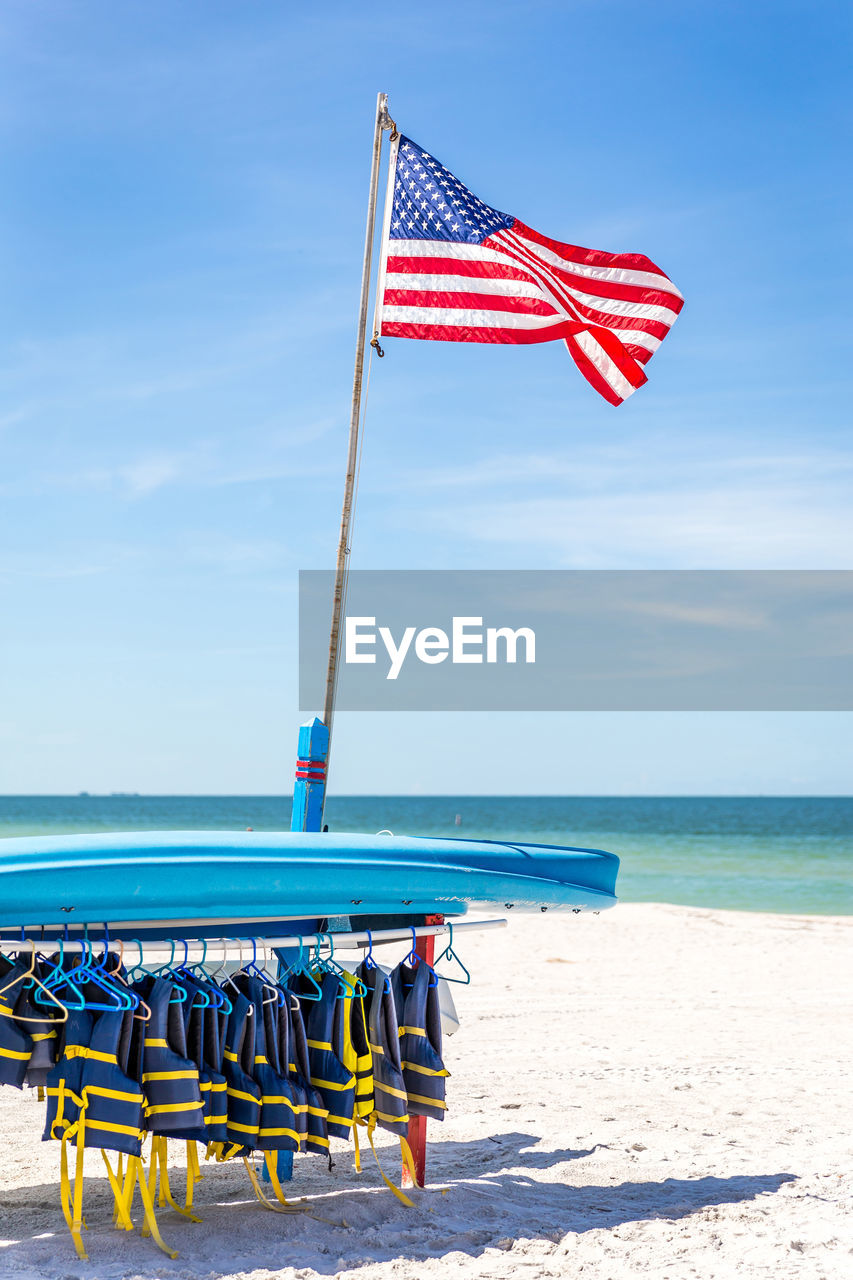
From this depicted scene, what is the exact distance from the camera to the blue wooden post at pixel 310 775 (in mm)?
4566

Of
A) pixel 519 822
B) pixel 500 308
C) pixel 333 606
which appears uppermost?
pixel 500 308

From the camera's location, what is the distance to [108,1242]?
3686mm

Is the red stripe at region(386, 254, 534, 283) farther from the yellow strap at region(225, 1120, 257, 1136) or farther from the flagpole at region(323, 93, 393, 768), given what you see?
the yellow strap at region(225, 1120, 257, 1136)

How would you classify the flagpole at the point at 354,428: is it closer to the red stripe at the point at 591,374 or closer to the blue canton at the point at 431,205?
the blue canton at the point at 431,205

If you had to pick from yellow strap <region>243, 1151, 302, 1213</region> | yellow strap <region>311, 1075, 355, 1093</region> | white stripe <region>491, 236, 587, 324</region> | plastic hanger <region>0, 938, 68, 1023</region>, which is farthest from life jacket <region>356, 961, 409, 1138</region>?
white stripe <region>491, 236, 587, 324</region>

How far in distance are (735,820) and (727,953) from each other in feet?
165

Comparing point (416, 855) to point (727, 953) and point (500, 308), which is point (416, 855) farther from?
point (727, 953)

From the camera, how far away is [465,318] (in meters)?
5.20

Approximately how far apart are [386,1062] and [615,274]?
12.5 ft

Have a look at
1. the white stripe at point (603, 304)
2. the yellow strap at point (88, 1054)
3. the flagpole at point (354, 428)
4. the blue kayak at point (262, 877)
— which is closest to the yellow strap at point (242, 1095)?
the yellow strap at point (88, 1054)

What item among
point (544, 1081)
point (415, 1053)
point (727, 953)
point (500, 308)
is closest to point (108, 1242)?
point (415, 1053)

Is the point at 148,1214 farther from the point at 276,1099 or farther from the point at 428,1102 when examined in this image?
the point at 428,1102

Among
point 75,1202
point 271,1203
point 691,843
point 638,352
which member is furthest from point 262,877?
point 691,843

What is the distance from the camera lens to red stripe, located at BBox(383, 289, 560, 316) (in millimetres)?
5098
